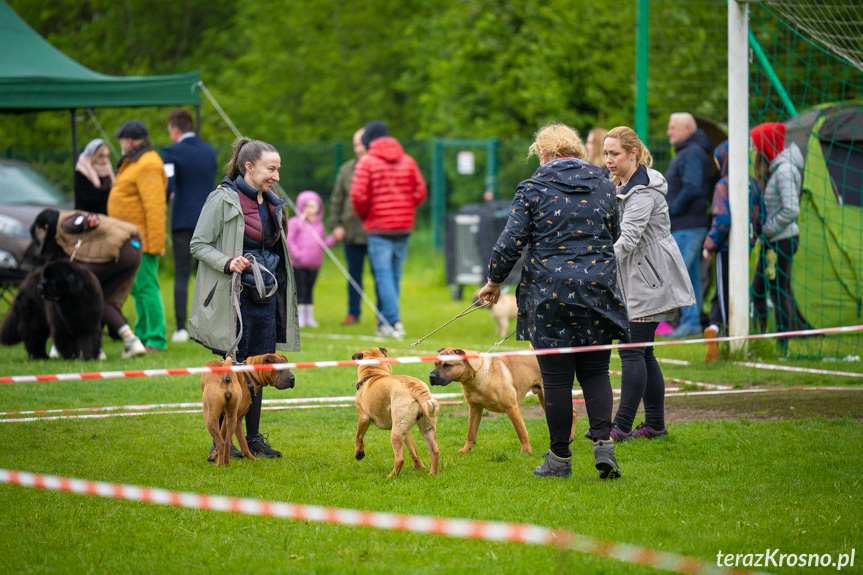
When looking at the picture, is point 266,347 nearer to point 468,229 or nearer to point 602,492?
point 602,492

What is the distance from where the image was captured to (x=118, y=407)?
6984 mm

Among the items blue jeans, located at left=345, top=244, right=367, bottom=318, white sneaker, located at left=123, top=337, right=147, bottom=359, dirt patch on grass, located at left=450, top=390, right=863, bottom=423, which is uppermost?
blue jeans, located at left=345, top=244, right=367, bottom=318

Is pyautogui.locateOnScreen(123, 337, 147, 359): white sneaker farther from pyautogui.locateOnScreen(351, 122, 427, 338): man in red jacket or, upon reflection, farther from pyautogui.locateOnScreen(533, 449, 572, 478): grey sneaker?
pyautogui.locateOnScreen(533, 449, 572, 478): grey sneaker

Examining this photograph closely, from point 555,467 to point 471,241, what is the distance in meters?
9.80

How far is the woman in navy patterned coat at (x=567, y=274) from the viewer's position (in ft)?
15.1

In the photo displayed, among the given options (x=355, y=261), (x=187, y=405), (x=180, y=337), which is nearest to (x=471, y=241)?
(x=355, y=261)

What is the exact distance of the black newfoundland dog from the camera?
27.8 feet

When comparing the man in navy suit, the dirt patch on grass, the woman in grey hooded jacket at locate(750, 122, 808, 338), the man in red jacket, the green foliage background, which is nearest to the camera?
the dirt patch on grass

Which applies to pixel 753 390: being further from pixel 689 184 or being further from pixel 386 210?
pixel 386 210

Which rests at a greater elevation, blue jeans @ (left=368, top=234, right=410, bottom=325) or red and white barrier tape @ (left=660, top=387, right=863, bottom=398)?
blue jeans @ (left=368, top=234, right=410, bottom=325)

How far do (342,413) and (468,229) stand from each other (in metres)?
8.14

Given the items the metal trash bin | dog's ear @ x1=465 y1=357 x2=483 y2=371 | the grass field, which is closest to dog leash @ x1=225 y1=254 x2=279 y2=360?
the grass field

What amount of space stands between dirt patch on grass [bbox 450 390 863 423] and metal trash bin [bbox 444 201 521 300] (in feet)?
22.2

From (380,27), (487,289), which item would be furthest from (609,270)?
(380,27)
